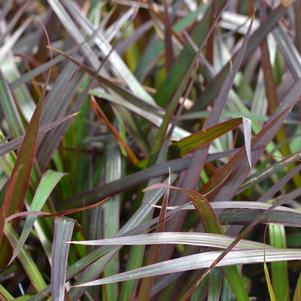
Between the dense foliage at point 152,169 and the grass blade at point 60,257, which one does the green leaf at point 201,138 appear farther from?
the grass blade at point 60,257

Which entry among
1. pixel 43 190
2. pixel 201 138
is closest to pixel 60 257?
pixel 43 190

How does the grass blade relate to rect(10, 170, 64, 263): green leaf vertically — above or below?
below

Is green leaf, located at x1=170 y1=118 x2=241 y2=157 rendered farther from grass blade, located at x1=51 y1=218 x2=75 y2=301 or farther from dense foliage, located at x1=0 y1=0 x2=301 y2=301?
grass blade, located at x1=51 y1=218 x2=75 y2=301

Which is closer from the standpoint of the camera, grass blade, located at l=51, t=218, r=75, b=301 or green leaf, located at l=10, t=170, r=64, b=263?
grass blade, located at l=51, t=218, r=75, b=301

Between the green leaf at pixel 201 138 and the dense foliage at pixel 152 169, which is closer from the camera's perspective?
the dense foliage at pixel 152 169

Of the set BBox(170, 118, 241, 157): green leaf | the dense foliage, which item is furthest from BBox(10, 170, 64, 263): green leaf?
BBox(170, 118, 241, 157): green leaf

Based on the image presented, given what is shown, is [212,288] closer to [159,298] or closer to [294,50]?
[159,298]

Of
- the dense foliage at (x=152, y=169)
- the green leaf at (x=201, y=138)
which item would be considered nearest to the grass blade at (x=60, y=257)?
the dense foliage at (x=152, y=169)

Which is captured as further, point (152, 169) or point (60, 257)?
point (152, 169)

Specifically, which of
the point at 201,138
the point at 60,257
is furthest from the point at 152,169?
the point at 60,257

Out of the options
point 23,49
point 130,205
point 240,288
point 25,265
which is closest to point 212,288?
point 240,288

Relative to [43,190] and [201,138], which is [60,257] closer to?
[43,190]
